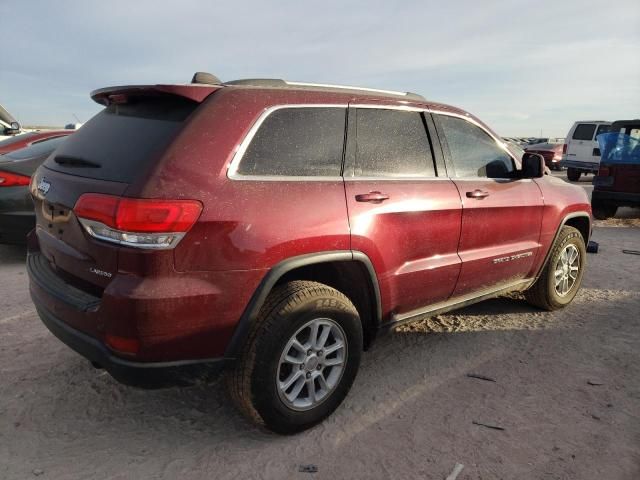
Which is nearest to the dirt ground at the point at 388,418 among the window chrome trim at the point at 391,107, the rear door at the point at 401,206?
the rear door at the point at 401,206

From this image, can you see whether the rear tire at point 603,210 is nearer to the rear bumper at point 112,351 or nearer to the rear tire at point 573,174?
the rear tire at point 573,174

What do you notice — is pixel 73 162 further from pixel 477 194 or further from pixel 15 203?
pixel 15 203

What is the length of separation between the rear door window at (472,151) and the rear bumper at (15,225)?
4.39 m

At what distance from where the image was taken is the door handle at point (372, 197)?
2.71m

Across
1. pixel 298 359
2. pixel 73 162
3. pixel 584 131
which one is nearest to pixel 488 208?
pixel 298 359

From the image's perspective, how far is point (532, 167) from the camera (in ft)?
12.3

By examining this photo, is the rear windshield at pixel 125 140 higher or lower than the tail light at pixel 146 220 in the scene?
higher

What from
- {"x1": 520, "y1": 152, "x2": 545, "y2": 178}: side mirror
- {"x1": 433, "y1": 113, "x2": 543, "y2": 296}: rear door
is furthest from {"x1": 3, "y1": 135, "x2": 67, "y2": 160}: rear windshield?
{"x1": 520, "y1": 152, "x2": 545, "y2": 178}: side mirror

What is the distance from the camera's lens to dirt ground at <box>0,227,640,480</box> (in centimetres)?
235

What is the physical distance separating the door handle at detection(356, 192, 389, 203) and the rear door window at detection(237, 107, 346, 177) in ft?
0.57

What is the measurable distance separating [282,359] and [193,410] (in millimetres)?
732

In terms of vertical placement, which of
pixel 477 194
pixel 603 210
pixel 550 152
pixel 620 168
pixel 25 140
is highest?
pixel 25 140

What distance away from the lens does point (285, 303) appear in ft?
7.86

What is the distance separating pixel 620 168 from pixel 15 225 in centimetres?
923
